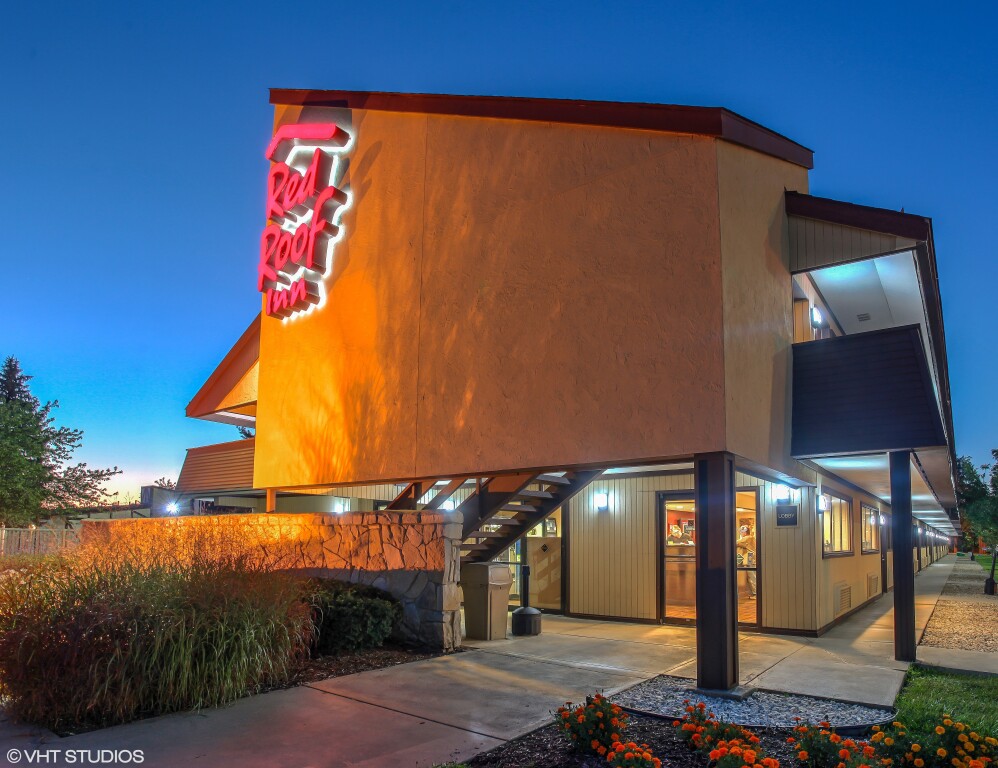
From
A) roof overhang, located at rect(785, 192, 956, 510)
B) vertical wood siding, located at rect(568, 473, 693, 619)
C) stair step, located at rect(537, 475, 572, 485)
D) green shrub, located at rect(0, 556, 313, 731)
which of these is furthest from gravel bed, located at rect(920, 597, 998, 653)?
green shrub, located at rect(0, 556, 313, 731)

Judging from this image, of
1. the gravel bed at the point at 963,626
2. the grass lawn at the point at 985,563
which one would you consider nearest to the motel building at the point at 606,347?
the gravel bed at the point at 963,626

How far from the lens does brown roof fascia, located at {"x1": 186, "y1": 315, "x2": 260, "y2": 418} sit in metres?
16.5

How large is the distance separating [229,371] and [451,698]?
1135 cm

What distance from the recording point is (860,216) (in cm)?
977

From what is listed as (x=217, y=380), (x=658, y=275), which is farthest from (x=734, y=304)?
(x=217, y=380)

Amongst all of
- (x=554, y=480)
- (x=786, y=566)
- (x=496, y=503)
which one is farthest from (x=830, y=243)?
(x=496, y=503)

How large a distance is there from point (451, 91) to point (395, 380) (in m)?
4.69

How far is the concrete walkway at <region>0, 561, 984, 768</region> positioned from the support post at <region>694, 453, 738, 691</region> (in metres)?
0.76

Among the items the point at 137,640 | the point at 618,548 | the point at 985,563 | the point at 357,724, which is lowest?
the point at 985,563

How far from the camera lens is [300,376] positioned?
46.7 ft

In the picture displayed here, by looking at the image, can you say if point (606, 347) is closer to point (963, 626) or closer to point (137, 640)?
point (137, 640)

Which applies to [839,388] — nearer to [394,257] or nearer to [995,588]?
[394,257]

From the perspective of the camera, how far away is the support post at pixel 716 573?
799 centimetres

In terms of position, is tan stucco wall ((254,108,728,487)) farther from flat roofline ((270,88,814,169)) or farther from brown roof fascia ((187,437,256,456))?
brown roof fascia ((187,437,256,456))
